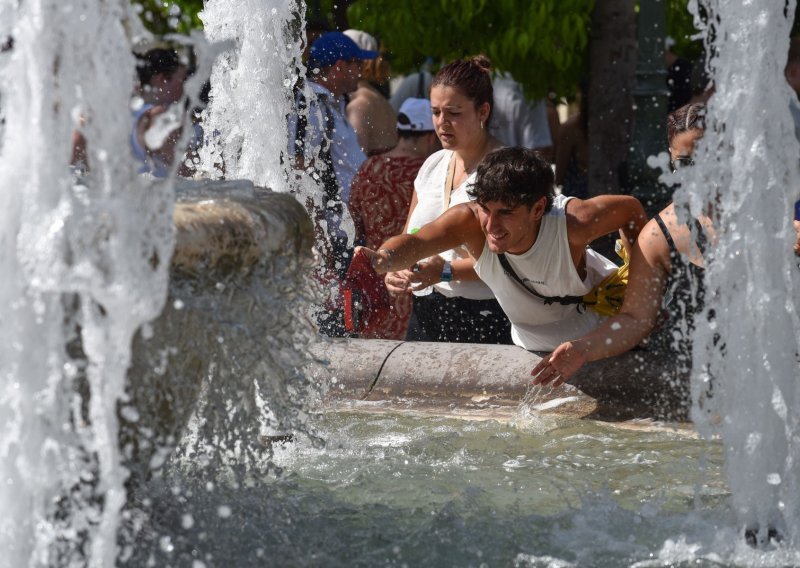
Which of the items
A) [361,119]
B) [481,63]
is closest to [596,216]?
[481,63]

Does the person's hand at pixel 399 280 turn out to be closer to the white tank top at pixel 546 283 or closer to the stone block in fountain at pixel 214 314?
the white tank top at pixel 546 283

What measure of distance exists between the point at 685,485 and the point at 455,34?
226 inches

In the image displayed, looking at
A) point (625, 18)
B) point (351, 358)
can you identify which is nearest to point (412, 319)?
point (351, 358)

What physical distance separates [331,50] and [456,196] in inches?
58.0

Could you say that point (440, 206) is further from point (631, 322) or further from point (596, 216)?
point (631, 322)

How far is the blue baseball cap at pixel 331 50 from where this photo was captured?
245 inches

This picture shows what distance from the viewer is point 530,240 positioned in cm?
452

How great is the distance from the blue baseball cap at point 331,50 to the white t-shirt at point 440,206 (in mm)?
1121

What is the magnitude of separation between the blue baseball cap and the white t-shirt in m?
1.12

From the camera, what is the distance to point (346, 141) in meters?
5.95

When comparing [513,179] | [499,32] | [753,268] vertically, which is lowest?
[753,268]

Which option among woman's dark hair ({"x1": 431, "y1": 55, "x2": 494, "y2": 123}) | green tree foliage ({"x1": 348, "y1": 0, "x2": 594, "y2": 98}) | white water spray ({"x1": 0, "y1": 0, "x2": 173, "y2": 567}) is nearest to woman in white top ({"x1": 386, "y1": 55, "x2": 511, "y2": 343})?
woman's dark hair ({"x1": 431, "y1": 55, "x2": 494, "y2": 123})

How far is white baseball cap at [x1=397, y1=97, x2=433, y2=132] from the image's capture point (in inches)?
237

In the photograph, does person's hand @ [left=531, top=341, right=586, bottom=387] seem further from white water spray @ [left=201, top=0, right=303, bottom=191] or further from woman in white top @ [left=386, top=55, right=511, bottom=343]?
white water spray @ [left=201, top=0, right=303, bottom=191]
